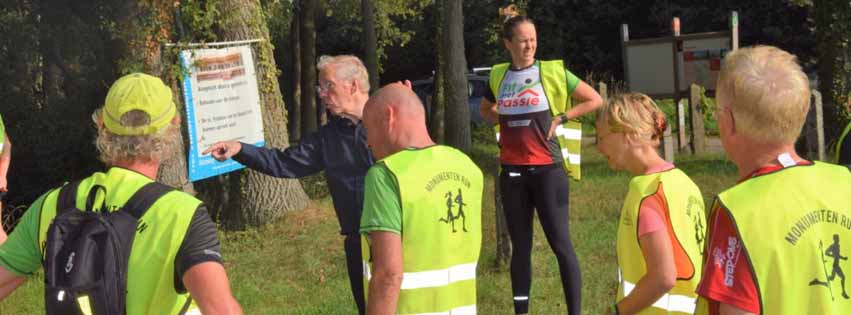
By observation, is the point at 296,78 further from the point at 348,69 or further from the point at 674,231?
the point at 674,231

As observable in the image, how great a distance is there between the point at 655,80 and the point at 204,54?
10.4 metres

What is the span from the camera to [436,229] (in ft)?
13.3

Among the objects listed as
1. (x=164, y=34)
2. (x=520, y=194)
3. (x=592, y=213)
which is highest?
(x=164, y=34)

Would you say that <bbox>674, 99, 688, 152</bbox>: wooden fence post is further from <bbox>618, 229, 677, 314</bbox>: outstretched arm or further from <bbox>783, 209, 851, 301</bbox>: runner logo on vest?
<bbox>783, 209, 851, 301</bbox>: runner logo on vest

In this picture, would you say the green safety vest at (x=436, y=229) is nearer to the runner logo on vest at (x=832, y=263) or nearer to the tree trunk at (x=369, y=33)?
the runner logo on vest at (x=832, y=263)

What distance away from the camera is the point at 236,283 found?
31.3ft

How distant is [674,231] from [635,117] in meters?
0.52

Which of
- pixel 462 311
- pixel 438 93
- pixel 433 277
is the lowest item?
pixel 438 93

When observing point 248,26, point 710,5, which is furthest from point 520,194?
point 710,5

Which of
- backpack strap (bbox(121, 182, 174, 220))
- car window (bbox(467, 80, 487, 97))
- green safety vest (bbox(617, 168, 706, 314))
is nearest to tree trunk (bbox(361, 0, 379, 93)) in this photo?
car window (bbox(467, 80, 487, 97))

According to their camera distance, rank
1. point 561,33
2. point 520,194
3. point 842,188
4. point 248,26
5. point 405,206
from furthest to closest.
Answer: point 561,33 < point 248,26 < point 520,194 < point 405,206 < point 842,188

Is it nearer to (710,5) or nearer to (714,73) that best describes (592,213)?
(714,73)

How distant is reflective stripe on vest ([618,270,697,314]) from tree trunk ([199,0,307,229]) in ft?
26.5

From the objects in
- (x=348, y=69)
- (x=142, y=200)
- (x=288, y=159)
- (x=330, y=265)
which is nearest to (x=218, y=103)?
(x=330, y=265)
